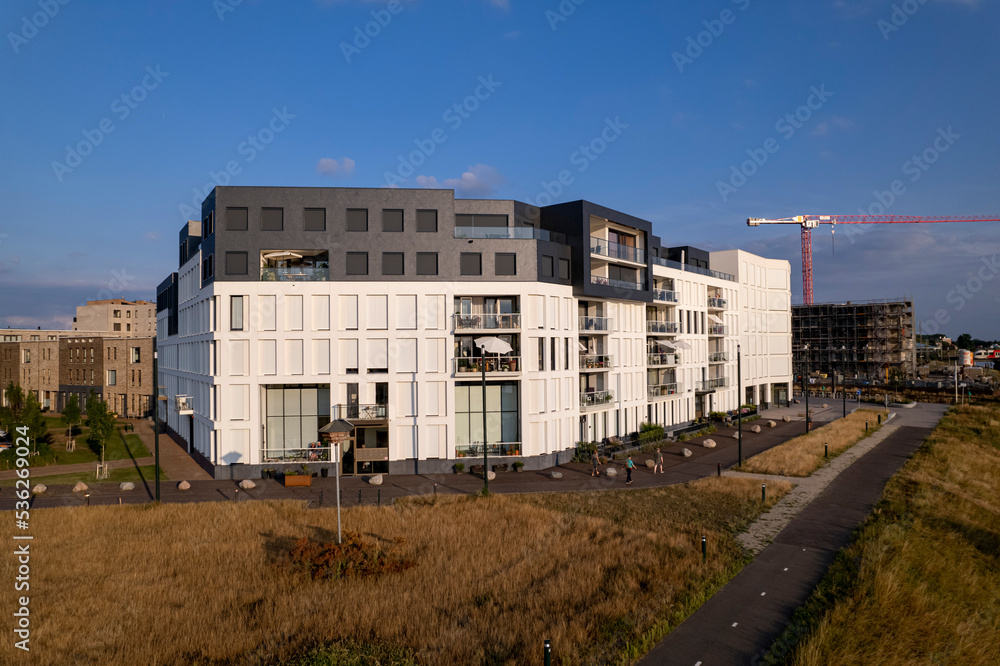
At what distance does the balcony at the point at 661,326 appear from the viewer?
46.3 metres

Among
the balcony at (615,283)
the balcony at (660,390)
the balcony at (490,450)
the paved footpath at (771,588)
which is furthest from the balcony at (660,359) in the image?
the paved footpath at (771,588)

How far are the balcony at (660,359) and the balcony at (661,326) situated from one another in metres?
1.94

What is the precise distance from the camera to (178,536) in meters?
21.0

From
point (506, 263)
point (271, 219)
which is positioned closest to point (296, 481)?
point (271, 219)

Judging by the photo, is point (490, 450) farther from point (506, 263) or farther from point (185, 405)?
point (185, 405)

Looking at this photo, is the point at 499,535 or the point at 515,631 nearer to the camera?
the point at 515,631

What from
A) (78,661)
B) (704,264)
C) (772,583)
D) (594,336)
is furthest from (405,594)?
(704,264)

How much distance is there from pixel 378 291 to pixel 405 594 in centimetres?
1981

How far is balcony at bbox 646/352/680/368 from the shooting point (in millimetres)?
45750

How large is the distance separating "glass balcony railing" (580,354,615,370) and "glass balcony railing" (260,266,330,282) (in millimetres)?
16843

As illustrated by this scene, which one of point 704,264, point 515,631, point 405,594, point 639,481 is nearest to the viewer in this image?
point 515,631

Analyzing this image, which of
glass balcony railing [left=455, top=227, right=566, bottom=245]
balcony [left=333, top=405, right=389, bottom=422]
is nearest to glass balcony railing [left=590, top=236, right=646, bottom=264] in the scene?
glass balcony railing [left=455, top=227, right=566, bottom=245]

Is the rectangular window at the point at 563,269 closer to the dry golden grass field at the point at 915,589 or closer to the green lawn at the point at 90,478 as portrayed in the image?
the dry golden grass field at the point at 915,589

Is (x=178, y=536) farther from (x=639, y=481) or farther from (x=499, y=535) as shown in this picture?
(x=639, y=481)
